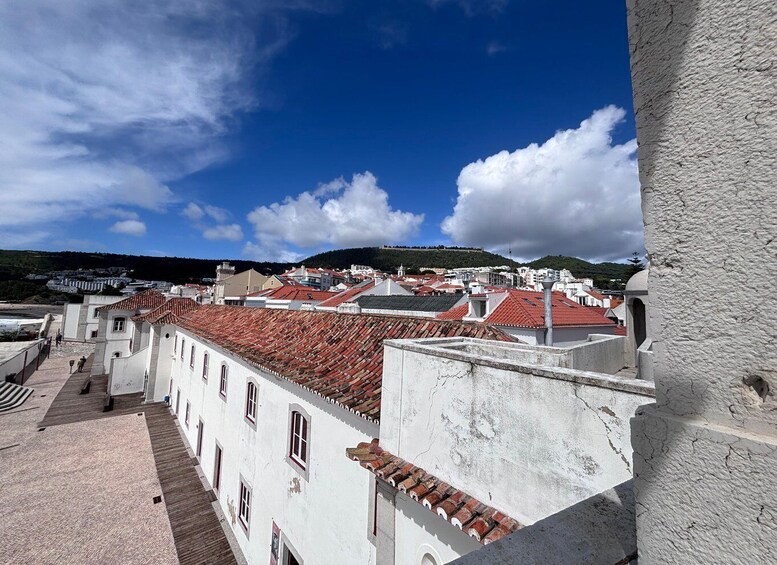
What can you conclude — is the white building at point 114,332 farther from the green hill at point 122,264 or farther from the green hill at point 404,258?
the green hill at point 404,258

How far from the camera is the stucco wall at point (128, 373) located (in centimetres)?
2178

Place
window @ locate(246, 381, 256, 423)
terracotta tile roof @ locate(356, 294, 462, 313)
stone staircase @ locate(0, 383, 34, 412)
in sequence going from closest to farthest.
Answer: window @ locate(246, 381, 256, 423) → stone staircase @ locate(0, 383, 34, 412) → terracotta tile roof @ locate(356, 294, 462, 313)

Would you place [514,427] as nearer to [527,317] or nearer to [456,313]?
[527,317]

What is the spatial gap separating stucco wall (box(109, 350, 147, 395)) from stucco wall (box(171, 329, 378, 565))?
43.5 ft

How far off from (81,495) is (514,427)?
52.9 feet

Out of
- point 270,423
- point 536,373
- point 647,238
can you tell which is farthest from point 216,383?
point 647,238

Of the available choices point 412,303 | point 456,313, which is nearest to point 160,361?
point 412,303

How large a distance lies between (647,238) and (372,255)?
504ft

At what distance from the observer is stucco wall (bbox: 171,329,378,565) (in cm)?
574

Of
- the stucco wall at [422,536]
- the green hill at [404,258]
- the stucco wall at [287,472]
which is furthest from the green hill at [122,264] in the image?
the stucco wall at [422,536]

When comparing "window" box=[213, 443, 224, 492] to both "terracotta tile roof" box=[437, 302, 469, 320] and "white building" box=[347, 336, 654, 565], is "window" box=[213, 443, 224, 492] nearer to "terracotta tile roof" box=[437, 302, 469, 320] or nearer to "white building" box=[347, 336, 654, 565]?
"white building" box=[347, 336, 654, 565]

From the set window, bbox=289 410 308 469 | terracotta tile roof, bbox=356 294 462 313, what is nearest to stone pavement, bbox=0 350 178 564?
window, bbox=289 410 308 469

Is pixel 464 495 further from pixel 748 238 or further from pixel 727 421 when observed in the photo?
pixel 748 238

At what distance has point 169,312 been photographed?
2202 cm
